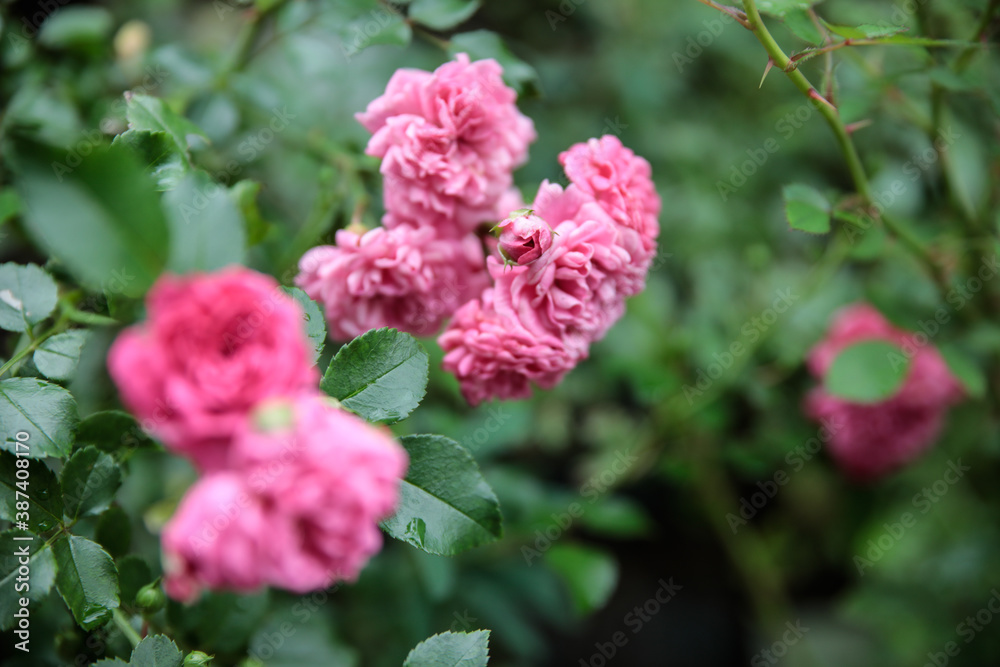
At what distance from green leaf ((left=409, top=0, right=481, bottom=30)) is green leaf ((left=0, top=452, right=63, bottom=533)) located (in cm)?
61

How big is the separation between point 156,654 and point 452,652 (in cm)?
25

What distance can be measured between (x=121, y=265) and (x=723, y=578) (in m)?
1.61

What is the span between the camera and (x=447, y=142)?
0.65 meters

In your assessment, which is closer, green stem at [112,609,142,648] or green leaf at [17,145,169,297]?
green leaf at [17,145,169,297]

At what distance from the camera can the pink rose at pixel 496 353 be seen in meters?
0.61

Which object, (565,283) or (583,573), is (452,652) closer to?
(565,283)

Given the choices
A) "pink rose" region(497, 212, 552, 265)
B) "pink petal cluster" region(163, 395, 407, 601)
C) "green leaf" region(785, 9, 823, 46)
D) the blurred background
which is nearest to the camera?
"pink petal cluster" region(163, 395, 407, 601)

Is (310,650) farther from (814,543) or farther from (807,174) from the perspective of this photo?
(807,174)

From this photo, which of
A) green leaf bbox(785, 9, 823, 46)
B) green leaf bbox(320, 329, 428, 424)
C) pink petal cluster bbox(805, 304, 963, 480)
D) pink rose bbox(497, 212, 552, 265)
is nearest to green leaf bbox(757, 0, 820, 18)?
green leaf bbox(785, 9, 823, 46)

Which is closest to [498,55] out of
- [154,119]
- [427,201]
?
[427,201]

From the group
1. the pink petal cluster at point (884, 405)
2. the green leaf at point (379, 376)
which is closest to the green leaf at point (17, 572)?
the green leaf at point (379, 376)

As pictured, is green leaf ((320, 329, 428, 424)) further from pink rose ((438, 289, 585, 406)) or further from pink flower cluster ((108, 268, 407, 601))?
pink flower cluster ((108, 268, 407, 601))

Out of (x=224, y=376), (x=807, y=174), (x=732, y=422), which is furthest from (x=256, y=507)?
(x=807, y=174)

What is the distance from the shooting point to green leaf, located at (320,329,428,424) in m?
0.60
